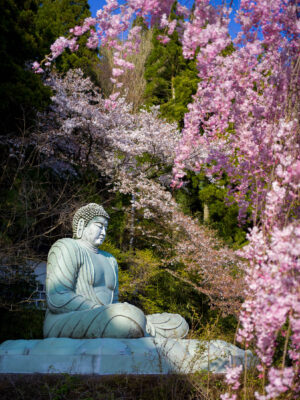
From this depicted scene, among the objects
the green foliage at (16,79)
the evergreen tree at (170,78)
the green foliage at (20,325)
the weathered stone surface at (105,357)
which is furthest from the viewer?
the evergreen tree at (170,78)

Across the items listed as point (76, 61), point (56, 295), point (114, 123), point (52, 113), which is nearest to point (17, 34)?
point (52, 113)

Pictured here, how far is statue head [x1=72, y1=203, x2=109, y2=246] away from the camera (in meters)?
4.64

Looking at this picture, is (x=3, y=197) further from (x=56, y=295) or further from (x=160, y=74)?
(x=160, y=74)

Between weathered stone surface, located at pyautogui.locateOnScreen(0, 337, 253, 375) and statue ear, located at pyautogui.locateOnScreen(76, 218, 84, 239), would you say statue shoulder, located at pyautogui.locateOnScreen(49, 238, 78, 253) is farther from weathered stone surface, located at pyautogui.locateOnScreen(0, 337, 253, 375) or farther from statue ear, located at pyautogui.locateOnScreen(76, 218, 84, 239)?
weathered stone surface, located at pyautogui.locateOnScreen(0, 337, 253, 375)

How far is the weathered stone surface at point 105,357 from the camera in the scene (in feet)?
10.8

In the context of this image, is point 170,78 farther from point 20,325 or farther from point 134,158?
point 20,325

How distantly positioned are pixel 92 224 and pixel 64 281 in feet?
2.62

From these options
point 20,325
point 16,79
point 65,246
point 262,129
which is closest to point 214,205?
point 16,79

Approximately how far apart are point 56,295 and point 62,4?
15.1 meters

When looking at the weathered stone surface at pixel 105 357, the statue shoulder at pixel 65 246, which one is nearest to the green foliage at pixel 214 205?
the statue shoulder at pixel 65 246

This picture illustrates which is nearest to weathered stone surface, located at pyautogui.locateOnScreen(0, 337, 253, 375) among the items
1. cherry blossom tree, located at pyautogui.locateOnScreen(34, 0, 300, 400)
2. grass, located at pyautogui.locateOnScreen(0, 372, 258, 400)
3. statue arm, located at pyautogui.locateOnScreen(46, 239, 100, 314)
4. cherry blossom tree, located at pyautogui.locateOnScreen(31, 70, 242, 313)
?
grass, located at pyautogui.locateOnScreen(0, 372, 258, 400)

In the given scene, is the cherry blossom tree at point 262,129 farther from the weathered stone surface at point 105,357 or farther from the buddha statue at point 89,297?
the buddha statue at point 89,297

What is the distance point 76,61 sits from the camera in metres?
14.6

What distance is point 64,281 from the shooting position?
4164 millimetres
